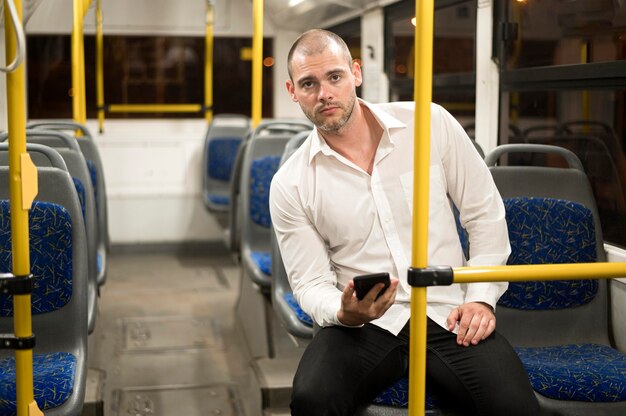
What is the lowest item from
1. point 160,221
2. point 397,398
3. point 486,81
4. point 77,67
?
point 160,221

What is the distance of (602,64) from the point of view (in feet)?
9.15

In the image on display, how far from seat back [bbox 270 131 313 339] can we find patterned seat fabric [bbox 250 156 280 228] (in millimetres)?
675

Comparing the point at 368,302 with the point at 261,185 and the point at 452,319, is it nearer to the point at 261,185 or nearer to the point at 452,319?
the point at 452,319

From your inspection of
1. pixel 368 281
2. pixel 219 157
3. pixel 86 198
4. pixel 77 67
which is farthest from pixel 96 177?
pixel 219 157

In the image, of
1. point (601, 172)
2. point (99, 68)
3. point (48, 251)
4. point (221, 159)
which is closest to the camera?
point (48, 251)

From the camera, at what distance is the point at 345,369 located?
2117 mm

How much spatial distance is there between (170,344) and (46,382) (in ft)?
8.01

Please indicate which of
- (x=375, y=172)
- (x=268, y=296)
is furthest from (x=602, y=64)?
(x=268, y=296)

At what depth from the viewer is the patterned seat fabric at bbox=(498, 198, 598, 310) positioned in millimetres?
2725

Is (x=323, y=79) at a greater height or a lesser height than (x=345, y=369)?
greater

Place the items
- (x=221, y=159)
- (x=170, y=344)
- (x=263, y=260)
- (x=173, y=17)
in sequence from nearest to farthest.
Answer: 1. (x=263, y=260)
2. (x=170, y=344)
3. (x=221, y=159)
4. (x=173, y=17)

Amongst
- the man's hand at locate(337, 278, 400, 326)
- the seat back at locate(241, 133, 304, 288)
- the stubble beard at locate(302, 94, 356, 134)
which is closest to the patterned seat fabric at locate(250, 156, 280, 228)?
the seat back at locate(241, 133, 304, 288)

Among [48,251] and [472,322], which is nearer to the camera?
[472,322]

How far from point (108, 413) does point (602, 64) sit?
7.99 feet
